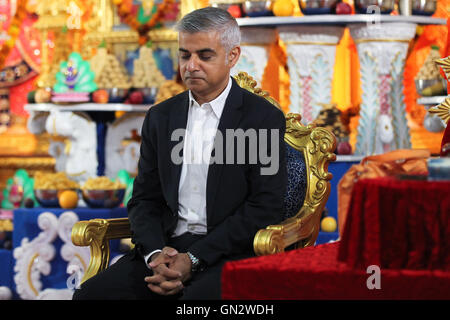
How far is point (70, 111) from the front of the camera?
19.9 ft

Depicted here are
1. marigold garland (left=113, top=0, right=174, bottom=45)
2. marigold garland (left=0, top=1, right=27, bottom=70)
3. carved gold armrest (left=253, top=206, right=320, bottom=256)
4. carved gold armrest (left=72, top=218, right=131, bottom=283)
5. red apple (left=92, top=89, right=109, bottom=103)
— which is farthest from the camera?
marigold garland (left=0, top=1, right=27, bottom=70)

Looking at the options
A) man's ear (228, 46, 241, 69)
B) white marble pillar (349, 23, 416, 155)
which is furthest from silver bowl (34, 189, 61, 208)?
man's ear (228, 46, 241, 69)

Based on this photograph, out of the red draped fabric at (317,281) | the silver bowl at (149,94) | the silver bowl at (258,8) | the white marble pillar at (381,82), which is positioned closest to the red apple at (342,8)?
the white marble pillar at (381,82)

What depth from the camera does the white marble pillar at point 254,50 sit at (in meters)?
5.52

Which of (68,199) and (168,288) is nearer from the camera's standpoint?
(168,288)

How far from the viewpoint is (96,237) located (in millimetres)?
3266

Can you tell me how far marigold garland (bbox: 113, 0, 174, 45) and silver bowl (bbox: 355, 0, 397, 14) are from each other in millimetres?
1660

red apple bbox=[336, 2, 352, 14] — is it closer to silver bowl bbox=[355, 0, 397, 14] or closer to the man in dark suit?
silver bowl bbox=[355, 0, 397, 14]

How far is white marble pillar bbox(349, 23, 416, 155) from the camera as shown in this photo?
5266 mm

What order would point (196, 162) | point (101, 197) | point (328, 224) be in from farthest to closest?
point (101, 197), point (328, 224), point (196, 162)

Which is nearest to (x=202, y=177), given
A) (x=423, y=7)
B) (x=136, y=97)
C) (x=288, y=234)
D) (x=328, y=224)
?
(x=288, y=234)

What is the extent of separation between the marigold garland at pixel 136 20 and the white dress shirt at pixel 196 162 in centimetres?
332

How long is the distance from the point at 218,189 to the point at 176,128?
0.29 metres

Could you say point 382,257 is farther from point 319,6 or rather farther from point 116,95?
point 116,95
